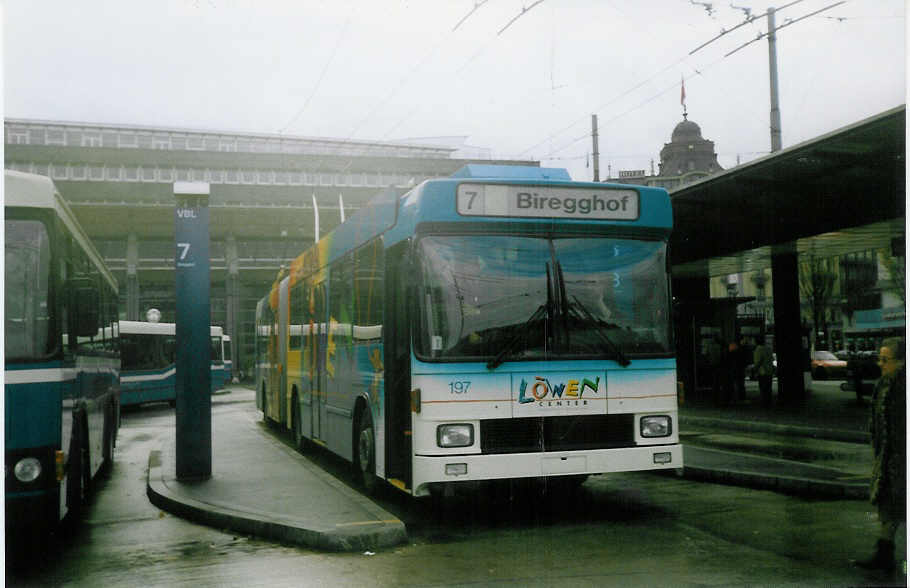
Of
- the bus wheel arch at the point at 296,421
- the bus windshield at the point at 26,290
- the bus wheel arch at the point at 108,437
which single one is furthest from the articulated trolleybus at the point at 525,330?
the bus wheel arch at the point at 296,421

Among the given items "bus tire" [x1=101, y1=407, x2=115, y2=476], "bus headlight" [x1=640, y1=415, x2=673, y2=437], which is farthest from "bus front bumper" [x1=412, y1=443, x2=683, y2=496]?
"bus tire" [x1=101, y1=407, x2=115, y2=476]

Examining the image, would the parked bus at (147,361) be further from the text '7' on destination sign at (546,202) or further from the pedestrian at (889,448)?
the pedestrian at (889,448)

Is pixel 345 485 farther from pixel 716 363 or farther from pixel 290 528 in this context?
pixel 716 363

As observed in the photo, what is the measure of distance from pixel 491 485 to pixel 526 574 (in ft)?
11.0

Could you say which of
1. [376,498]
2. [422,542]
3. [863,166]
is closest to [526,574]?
[422,542]

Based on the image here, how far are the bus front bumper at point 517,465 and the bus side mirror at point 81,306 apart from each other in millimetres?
2848

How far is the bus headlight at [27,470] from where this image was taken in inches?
245

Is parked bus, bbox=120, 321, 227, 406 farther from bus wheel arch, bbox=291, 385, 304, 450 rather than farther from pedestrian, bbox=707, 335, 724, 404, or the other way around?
pedestrian, bbox=707, 335, 724, 404

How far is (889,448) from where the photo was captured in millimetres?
6281

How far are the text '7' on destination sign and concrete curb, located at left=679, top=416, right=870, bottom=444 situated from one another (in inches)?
333

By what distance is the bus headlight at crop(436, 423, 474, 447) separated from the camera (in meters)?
7.58

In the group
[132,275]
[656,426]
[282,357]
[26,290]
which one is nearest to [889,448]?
[656,426]

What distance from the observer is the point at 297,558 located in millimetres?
7004

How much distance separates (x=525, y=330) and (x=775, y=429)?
10.6 meters
